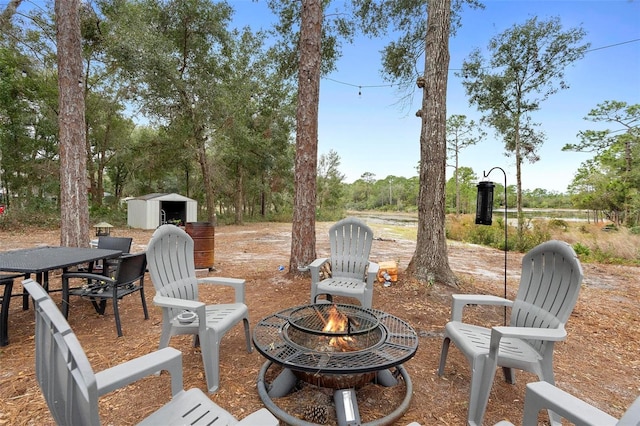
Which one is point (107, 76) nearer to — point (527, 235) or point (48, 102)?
point (48, 102)

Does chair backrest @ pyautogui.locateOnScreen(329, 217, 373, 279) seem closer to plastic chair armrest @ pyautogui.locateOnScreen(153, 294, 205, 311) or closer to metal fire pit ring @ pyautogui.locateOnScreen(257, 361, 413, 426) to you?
metal fire pit ring @ pyautogui.locateOnScreen(257, 361, 413, 426)

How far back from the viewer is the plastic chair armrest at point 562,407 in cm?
100

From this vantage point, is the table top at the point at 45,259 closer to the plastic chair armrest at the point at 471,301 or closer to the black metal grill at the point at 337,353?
the black metal grill at the point at 337,353

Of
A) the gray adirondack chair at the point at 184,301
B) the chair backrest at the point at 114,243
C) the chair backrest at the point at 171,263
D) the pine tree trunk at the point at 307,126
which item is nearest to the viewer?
the gray adirondack chair at the point at 184,301

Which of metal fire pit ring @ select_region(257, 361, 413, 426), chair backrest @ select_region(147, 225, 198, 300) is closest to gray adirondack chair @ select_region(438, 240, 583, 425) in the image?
metal fire pit ring @ select_region(257, 361, 413, 426)

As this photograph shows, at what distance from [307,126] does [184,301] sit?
9.87 ft

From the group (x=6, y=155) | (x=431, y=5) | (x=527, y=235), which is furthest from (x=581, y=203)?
(x=6, y=155)

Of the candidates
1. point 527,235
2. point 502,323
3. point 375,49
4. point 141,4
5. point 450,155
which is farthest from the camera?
point 450,155

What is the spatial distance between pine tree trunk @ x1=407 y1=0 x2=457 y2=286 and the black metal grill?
6.71 feet

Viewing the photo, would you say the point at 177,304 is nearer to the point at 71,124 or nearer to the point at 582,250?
the point at 71,124

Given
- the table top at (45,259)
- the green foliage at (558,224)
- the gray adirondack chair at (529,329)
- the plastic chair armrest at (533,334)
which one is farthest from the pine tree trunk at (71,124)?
the green foliage at (558,224)

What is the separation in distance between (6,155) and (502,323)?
18.0 m

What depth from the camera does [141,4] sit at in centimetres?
1038

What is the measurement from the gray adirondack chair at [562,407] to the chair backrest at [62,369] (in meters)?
1.36
